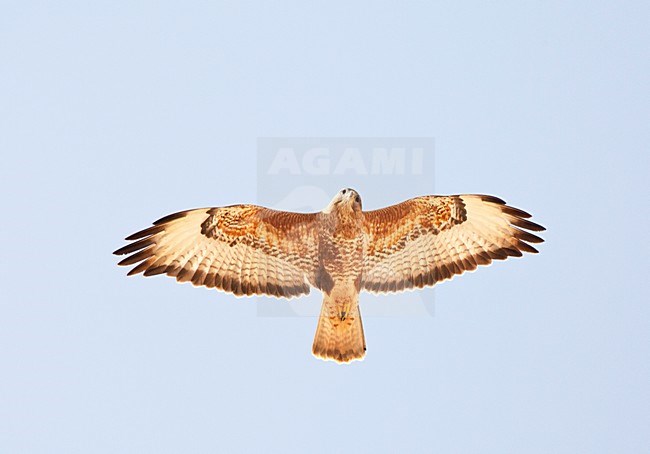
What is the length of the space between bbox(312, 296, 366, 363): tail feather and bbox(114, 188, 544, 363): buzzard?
0.04 feet

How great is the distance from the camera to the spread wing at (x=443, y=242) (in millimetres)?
10219

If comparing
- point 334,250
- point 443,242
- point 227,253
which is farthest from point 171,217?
point 443,242

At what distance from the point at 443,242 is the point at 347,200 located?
150cm

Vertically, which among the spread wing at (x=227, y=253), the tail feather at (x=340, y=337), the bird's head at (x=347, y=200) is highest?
the bird's head at (x=347, y=200)

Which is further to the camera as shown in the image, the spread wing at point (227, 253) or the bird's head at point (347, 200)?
the spread wing at point (227, 253)

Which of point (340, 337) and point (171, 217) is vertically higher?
point (171, 217)

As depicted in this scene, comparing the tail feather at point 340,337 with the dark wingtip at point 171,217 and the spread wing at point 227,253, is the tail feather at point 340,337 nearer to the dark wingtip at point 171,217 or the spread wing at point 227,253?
the spread wing at point 227,253

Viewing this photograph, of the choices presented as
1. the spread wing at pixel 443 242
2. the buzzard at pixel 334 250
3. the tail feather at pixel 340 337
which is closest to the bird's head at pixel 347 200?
the buzzard at pixel 334 250

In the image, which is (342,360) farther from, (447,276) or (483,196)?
(483,196)

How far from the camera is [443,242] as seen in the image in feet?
34.0

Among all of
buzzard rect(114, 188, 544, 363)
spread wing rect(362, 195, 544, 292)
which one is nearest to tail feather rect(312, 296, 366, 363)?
buzzard rect(114, 188, 544, 363)

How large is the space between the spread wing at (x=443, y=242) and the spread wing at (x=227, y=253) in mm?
867

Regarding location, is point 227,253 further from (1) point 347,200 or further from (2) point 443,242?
(2) point 443,242

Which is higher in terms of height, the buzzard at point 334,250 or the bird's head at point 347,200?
the bird's head at point 347,200
